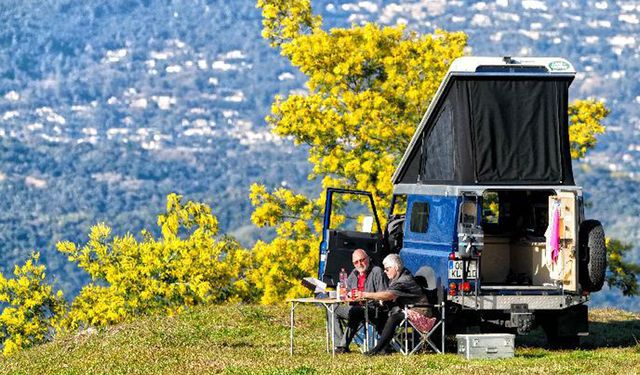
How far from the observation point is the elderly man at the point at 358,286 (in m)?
→ 16.9

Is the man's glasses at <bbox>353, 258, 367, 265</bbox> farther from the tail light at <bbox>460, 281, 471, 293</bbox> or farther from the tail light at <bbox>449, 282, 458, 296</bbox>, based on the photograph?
the tail light at <bbox>460, 281, 471, 293</bbox>

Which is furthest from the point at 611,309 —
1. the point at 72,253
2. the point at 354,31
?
the point at 72,253

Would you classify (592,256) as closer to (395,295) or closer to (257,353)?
(395,295)

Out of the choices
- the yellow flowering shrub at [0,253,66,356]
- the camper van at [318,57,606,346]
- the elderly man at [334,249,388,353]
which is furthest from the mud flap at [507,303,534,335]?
the yellow flowering shrub at [0,253,66,356]

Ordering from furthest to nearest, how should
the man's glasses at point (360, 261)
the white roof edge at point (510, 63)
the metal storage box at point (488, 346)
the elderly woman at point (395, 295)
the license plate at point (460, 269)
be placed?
1. the white roof edge at point (510, 63)
2. the man's glasses at point (360, 261)
3. the license plate at point (460, 269)
4. the elderly woman at point (395, 295)
5. the metal storage box at point (488, 346)

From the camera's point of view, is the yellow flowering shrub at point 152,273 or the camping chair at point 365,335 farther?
the yellow flowering shrub at point 152,273

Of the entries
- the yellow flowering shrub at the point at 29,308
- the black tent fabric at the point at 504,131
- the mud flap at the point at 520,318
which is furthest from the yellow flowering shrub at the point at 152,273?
the mud flap at the point at 520,318

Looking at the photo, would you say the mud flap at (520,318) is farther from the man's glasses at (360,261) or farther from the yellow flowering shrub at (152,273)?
the yellow flowering shrub at (152,273)

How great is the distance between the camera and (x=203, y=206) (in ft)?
142

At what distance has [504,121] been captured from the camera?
17.8 metres

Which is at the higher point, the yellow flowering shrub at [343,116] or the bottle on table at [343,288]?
the yellow flowering shrub at [343,116]

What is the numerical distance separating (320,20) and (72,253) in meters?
9.80

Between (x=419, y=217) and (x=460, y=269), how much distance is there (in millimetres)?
1433

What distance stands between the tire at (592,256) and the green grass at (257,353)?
893 millimetres
